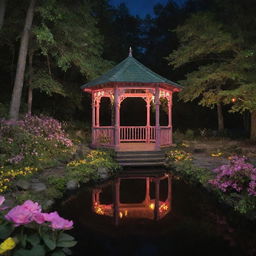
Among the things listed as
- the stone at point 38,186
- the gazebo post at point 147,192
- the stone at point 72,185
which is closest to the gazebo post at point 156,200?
the gazebo post at point 147,192

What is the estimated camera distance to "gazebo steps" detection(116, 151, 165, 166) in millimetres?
13008

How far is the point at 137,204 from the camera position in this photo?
25.1 feet

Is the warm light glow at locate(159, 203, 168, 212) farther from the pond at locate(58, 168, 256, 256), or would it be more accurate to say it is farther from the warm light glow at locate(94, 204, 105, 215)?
the warm light glow at locate(94, 204, 105, 215)

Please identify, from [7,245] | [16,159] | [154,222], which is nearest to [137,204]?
[154,222]

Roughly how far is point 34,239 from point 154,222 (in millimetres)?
3642

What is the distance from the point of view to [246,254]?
4801 millimetres

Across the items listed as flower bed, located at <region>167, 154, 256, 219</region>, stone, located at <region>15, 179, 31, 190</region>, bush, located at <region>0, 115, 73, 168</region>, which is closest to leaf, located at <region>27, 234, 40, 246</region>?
flower bed, located at <region>167, 154, 256, 219</region>

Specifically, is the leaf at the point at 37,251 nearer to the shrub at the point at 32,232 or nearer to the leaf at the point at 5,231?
the shrub at the point at 32,232

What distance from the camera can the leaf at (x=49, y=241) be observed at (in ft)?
9.65

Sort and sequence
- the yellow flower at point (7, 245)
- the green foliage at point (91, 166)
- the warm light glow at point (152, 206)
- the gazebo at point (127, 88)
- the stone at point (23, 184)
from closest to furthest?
1. the yellow flower at point (7, 245)
2. the warm light glow at point (152, 206)
3. the stone at point (23, 184)
4. the green foliage at point (91, 166)
5. the gazebo at point (127, 88)

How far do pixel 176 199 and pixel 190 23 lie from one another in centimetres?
1302

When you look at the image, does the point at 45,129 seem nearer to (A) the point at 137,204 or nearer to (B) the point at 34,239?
(A) the point at 137,204

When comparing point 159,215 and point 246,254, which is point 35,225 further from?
point 159,215

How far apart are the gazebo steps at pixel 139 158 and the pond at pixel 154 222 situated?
3.50 metres
